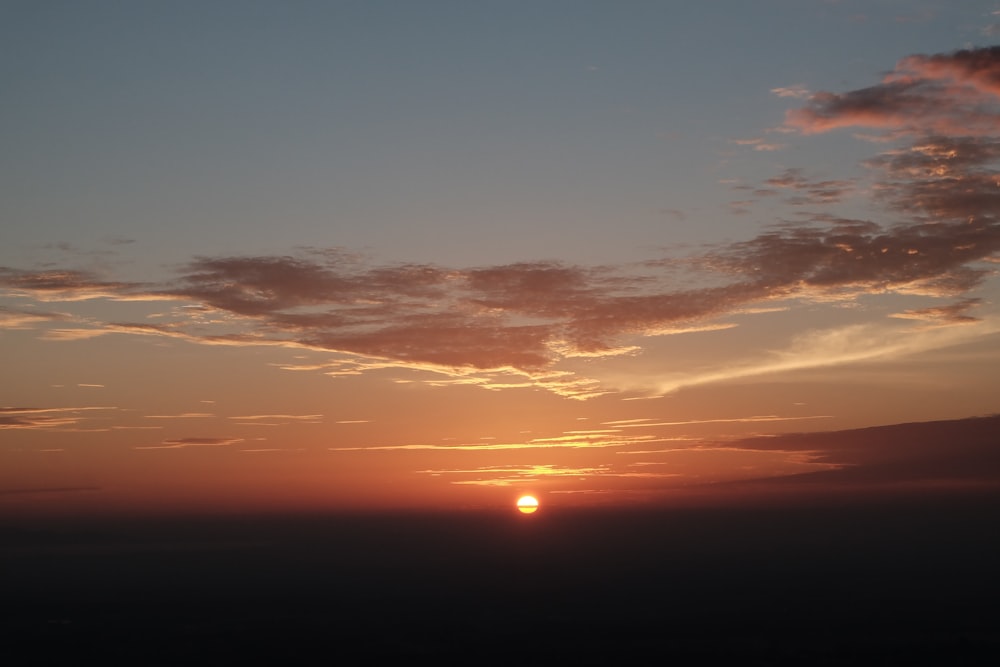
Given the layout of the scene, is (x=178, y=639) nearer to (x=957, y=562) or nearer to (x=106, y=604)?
(x=106, y=604)

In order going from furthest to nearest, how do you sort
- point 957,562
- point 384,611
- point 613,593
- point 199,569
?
point 199,569 < point 957,562 < point 613,593 < point 384,611

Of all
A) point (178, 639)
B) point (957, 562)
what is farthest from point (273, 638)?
point (957, 562)

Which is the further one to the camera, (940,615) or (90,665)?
(940,615)

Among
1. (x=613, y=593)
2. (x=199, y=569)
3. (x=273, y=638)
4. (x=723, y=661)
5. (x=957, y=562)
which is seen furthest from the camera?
(x=199, y=569)

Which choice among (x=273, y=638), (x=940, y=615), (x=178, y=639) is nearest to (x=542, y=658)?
(x=273, y=638)

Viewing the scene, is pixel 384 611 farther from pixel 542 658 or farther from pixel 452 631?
pixel 542 658

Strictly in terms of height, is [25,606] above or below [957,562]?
above
